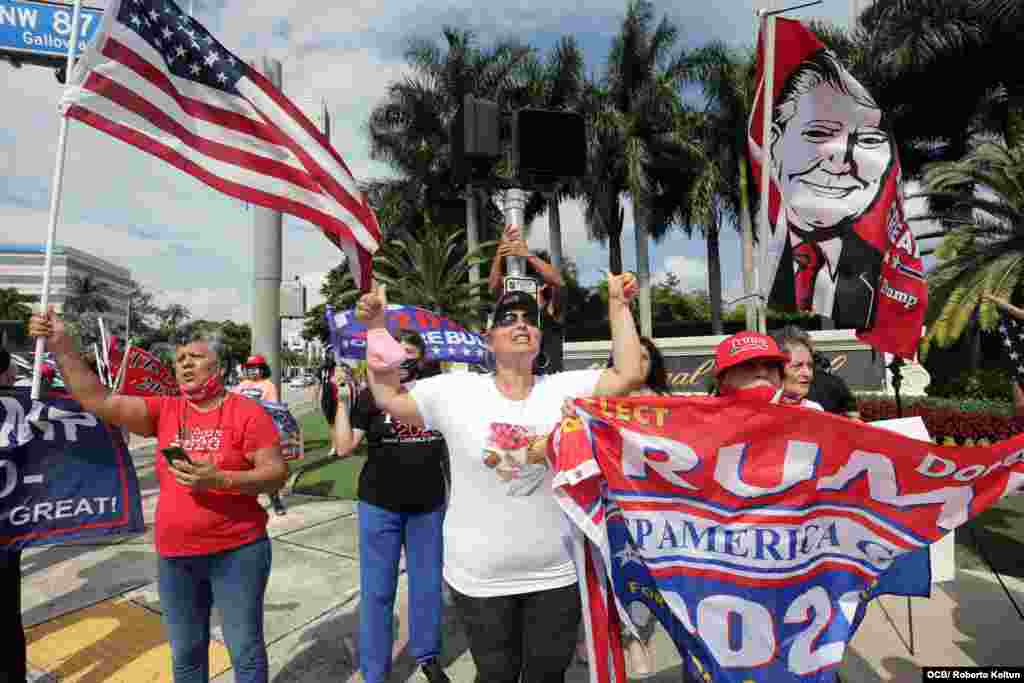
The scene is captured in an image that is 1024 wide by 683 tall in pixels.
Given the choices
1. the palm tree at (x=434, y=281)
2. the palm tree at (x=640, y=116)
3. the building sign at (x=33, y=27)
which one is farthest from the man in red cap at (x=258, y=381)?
the palm tree at (x=640, y=116)

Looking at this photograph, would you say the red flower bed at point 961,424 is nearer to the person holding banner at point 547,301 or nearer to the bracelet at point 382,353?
the person holding banner at point 547,301

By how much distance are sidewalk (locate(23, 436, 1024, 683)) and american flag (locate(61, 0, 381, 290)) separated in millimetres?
2353

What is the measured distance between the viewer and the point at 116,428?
11.0 feet

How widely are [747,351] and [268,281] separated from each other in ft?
25.3

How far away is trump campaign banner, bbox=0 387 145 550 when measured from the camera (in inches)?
118

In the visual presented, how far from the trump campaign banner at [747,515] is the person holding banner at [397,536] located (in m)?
1.28

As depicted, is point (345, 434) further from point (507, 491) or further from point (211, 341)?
point (507, 491)

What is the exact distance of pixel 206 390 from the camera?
280 centimetres

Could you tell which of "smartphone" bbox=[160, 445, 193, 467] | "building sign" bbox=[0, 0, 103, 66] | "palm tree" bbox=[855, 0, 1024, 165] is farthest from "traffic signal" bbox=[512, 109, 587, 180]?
"palm tree" bbox=[855, 0, 1024, 165]

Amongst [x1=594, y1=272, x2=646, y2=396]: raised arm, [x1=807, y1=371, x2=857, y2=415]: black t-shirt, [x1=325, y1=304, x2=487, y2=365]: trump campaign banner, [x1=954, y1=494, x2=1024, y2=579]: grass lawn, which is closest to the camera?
[x1=594, y1=272, x2=646, y2=396]: raised arm

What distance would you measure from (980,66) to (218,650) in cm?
2970

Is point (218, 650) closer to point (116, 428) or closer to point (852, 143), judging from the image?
point (116, 428)

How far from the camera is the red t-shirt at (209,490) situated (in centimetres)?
267

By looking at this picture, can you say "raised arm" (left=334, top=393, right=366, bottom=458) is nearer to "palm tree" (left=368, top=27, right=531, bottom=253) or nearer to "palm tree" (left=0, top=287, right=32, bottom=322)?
"palm tree" (left=368, top=27, right=531, bottom=253)
